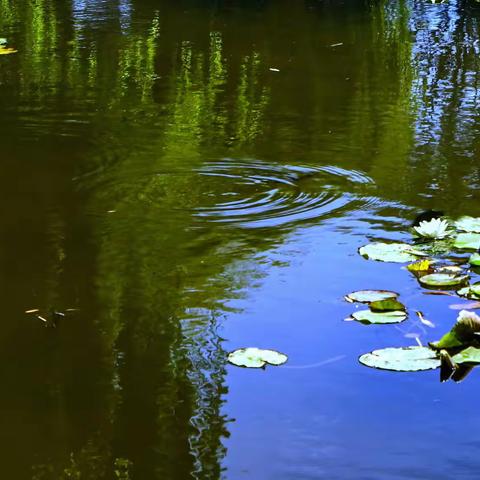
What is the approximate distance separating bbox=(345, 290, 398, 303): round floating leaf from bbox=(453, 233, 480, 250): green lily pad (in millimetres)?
559

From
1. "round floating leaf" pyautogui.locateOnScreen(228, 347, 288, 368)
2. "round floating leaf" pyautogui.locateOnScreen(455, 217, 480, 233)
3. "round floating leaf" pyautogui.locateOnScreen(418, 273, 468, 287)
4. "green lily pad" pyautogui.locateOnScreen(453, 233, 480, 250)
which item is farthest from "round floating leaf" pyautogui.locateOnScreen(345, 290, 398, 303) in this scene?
"round floating leaf" pyautogui.locateOnScreen(455, 217, 480, 233)

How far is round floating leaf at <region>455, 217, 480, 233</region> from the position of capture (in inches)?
154

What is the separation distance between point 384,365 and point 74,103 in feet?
12.4

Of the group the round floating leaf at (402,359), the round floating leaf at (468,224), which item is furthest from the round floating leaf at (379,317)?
the round floating leaf at (468,224)

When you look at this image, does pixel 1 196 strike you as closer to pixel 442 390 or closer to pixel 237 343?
pixel 237 343

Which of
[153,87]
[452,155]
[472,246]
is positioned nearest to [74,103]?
[153,87]

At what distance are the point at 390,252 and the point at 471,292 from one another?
1.42 ft

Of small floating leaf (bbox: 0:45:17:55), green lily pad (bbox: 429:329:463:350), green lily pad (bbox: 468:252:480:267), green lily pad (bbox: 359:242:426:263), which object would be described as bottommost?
green lily pad (bbox: 429:329:463:350)

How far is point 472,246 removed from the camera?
374 centimetres

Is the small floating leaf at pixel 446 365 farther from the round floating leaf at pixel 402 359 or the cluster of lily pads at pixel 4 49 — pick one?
the cluster of lily pads at pixel 4 49

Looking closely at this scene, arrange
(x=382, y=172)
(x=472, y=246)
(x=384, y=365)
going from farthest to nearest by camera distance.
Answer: (x=382, y=172) < (x=472, y=246) < (x=384, y=365)

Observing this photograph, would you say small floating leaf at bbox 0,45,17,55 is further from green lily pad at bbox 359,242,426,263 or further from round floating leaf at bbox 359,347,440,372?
round floating leaf at bbox 359,347,440,372

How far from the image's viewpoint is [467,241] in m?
3.76

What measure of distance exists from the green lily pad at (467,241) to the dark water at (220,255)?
22 cm
